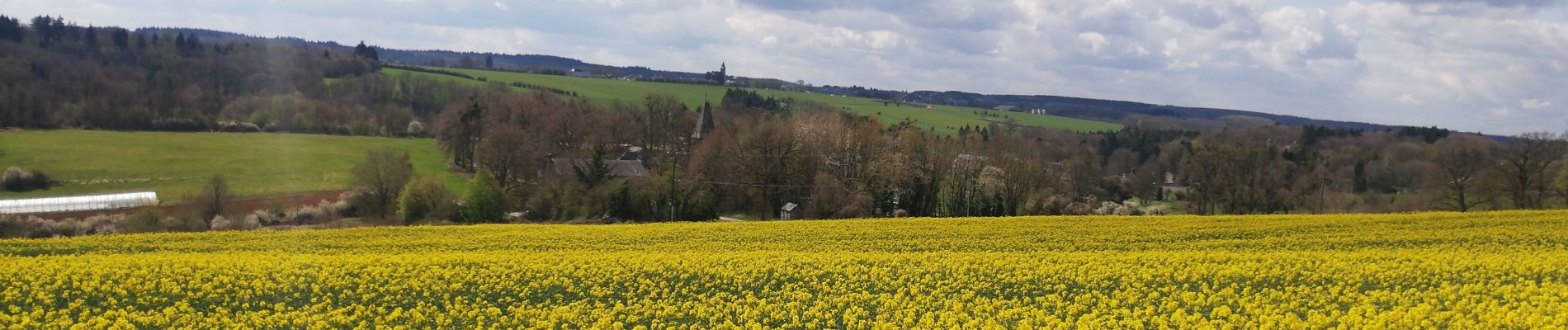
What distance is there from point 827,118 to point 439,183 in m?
26.5

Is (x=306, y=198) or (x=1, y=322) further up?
(x=1, y=322)

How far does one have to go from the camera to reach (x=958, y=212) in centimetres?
5994

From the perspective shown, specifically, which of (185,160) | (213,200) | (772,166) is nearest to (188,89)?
(185,160)

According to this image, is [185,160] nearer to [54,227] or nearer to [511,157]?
[511,157]

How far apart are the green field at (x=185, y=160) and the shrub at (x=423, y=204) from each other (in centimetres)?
1549

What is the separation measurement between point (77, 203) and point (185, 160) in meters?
18.8

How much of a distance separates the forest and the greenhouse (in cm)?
2164

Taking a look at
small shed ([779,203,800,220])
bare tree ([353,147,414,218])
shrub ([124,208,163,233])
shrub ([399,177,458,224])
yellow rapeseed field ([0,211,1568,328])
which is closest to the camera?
yellow rapeseed field ([0,211,1568,328])

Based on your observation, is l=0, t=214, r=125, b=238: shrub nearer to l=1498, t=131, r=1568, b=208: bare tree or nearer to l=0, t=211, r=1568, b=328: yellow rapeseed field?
l=0, t=211, r=1568, b=328: yellow rapeseed field

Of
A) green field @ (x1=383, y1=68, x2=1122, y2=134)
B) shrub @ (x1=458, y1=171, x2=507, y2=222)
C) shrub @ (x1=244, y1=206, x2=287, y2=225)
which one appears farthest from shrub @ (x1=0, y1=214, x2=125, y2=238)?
green field @ (x1=383, y1=68, x2=1122, y2=134)

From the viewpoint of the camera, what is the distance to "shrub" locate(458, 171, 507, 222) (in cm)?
5275

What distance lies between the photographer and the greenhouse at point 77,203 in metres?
55.8

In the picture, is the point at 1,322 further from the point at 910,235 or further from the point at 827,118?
the point at 827,118

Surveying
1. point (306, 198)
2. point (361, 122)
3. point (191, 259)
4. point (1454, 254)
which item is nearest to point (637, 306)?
point (191, 259)
